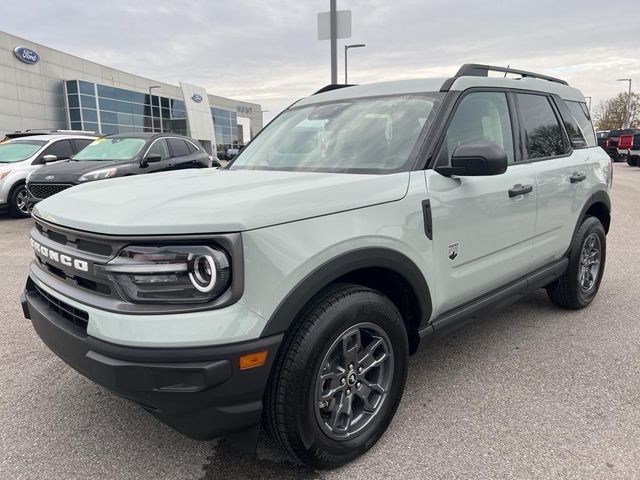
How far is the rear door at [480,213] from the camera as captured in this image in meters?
2.69

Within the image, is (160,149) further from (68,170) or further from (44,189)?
(44,189)

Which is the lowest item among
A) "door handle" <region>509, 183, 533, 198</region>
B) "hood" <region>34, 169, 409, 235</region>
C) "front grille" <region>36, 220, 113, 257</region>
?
"front grille" <region>36, 220, 113, 257</region>

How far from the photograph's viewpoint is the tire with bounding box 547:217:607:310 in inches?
161

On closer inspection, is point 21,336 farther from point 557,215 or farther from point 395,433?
point 557,215

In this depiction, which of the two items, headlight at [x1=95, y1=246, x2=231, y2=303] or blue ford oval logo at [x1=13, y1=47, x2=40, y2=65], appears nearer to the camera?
headlight at [x1=95, y1=246, x2=231, y2=303]

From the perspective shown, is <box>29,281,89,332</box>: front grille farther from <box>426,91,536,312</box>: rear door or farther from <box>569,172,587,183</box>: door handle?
<box>569,172,587,183</box>: door handle

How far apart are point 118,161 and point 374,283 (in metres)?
7.56

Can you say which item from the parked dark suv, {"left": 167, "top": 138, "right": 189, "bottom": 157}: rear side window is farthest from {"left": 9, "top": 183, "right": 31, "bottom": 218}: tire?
{"left": 167, "top": 138, "right": 189, "bottom": 157}: rear side window

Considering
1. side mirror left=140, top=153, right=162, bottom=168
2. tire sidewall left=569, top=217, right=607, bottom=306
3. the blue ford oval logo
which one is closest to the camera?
tire sidewall left=569, top=217, right=607, bottom=306

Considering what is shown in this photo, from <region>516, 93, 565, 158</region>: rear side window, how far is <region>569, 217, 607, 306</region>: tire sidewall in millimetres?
727

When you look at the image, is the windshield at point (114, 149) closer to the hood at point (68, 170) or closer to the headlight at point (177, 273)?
the hood at point (68, 170)

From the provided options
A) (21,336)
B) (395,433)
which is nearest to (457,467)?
(395,433)

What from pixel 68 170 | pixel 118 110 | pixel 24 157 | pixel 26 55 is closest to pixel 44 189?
pixel 68 170

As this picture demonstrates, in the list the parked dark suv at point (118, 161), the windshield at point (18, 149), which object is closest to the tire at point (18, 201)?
the windshield at point (18, 149)
